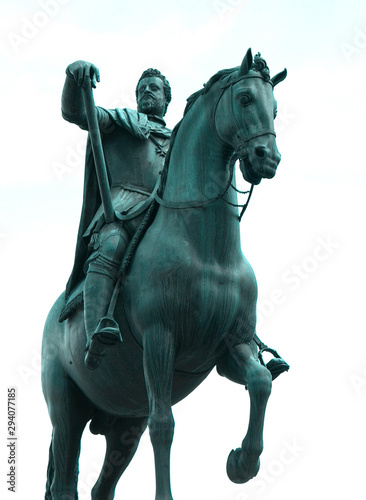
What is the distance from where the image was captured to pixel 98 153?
44.1 ft

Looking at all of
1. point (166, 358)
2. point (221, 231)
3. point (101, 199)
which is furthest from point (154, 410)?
point (101, 199)

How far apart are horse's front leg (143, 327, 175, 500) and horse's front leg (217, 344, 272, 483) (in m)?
0.68

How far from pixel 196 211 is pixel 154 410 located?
1923 millimetres

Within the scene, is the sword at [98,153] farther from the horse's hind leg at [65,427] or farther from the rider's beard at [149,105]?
the horse's hind leg at [65,427]

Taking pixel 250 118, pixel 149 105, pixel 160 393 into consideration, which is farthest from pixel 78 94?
pixel 160 393

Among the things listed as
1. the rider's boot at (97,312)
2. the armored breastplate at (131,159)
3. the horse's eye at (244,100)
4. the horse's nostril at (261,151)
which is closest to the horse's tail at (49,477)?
the rider's boot at (97,312)

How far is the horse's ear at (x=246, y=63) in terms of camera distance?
481 inches

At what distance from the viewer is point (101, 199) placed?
13727mm

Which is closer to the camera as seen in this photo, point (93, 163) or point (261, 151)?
point (261, 151)

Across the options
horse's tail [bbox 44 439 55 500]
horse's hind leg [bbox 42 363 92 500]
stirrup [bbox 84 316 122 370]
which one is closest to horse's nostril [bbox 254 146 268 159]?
stirrup [bbox 84 316 122 370]

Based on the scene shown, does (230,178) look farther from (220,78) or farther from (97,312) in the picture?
(97,312)

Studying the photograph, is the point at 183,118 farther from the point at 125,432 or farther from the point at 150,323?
the point at 125,432

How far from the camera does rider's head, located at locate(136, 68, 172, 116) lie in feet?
47.7

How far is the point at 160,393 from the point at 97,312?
1095mm
